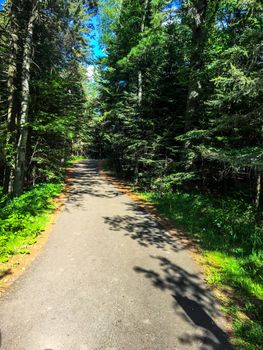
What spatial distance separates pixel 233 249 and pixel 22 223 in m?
5.65

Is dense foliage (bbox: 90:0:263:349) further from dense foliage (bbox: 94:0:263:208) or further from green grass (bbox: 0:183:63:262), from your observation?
green grass (bbox: 0:183:63:262)

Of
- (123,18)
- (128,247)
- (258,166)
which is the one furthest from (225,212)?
(123,18)

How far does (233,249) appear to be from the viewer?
6.07 metres

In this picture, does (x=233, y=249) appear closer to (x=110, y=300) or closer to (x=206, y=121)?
(x=110, y=300)

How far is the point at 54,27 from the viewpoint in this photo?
10.8m

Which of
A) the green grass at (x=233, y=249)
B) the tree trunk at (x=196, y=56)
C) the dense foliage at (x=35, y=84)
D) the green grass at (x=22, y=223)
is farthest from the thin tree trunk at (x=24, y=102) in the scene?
the tree trunk at (x=196, y=56)

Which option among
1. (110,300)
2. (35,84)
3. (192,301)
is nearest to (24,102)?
(35,84)

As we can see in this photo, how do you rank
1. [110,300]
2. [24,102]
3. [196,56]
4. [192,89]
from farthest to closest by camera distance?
[192,89]
[196,56]
[24,102]
[110,300]

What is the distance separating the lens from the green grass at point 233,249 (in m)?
3.62

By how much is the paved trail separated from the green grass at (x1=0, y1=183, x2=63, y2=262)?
63cm

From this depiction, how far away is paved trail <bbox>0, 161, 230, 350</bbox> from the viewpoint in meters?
3.10

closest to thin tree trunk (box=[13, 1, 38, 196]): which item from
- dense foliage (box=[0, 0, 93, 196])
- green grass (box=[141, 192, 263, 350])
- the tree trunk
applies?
dense foliage (box=[0, 0, 93, 196])

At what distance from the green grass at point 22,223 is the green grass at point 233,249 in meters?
4.29

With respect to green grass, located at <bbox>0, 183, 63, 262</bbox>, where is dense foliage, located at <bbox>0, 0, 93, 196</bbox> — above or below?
above
